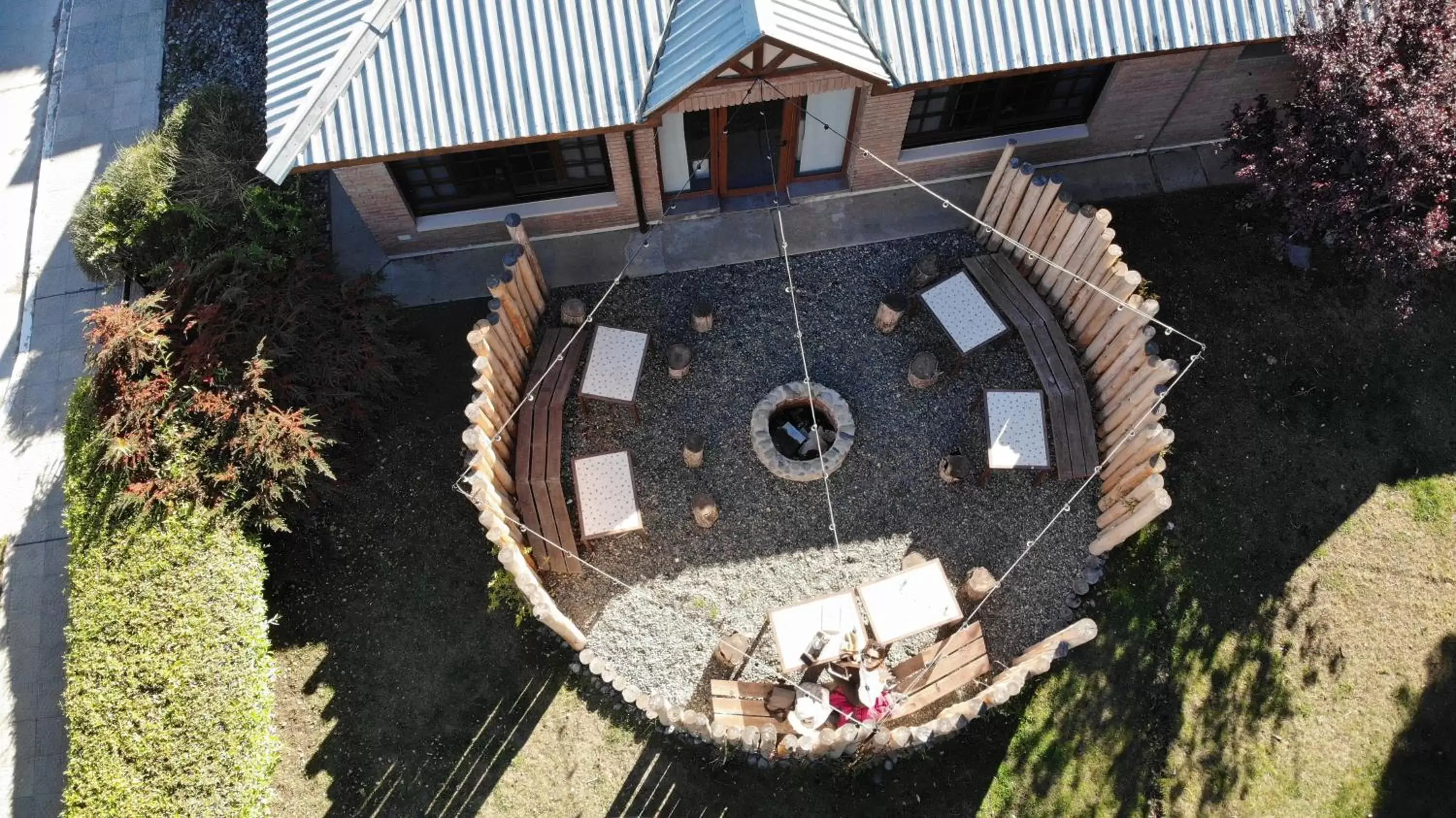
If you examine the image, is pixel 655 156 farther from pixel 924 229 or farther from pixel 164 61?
pixel 164 61

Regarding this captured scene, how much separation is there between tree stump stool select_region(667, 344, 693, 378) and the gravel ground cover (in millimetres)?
377

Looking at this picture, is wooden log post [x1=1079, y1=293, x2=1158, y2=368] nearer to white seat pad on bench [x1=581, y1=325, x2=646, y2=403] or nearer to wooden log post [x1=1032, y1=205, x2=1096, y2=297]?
wooden log post [x1=1032, y1=205, x2=1096, y2=297]

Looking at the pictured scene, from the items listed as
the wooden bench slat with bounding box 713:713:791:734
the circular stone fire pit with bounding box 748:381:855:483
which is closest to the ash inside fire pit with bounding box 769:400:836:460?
the circular stone fire pit with bounding box 748:381:855:483

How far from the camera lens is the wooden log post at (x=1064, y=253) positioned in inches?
475

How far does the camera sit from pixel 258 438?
11.1 meters

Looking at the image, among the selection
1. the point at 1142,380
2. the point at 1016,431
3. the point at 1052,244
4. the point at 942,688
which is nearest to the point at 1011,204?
the point at 1052,244

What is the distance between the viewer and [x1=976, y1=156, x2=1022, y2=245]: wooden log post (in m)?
12.8

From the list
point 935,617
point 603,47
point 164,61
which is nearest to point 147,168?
point 164,61

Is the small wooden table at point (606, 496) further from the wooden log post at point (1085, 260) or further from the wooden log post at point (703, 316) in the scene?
the wooden log post at point (1085, 260)

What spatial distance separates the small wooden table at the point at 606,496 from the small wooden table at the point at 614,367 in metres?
0.93

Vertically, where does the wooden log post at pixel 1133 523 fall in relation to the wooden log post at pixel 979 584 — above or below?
above

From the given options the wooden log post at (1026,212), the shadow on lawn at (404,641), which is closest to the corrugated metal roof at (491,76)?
the shadow on lawn at (404,641)

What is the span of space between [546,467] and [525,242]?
3.25m

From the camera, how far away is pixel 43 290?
14195mm
